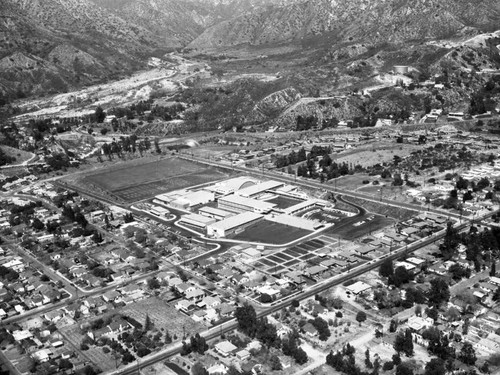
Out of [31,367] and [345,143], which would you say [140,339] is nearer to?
[31,367]

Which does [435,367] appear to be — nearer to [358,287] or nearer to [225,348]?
[358,287]

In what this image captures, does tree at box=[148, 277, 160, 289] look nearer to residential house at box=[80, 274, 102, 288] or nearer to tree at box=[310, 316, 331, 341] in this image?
residential house at box=[80, 274, 102, 288]

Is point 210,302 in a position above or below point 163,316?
above

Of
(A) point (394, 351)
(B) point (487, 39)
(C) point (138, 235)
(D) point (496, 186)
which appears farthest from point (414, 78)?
(A) point (394, 351)

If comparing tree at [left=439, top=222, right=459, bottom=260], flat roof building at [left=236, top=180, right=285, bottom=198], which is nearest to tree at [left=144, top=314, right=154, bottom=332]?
tree at [left=439, top=222, right=459, bottom=260]

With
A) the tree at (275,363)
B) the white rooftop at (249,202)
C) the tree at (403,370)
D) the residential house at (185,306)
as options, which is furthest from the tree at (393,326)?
the white rooftop at (249,202)

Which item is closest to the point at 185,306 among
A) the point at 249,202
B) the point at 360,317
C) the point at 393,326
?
the point at 360,317

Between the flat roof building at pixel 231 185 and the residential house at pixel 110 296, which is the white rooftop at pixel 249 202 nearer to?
the flat roof building at pixel 231 185
